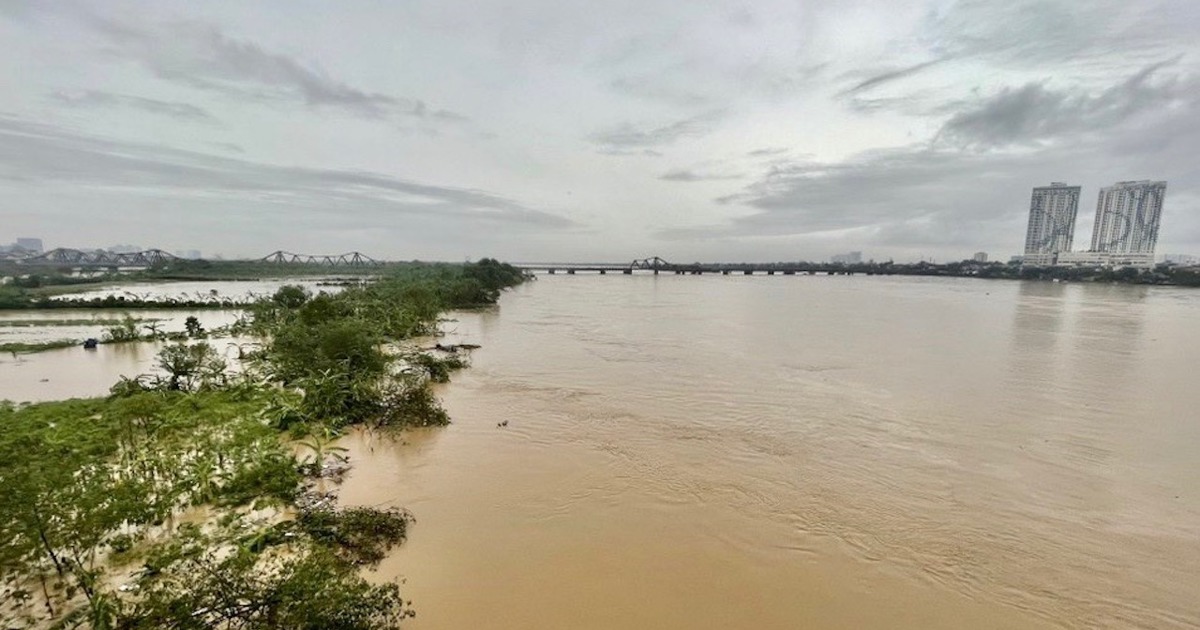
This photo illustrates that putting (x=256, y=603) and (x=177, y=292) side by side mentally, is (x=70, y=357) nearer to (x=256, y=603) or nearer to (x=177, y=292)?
(x=256, y=603)

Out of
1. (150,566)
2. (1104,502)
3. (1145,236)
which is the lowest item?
(1104,502)

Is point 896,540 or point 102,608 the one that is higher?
point 102,608

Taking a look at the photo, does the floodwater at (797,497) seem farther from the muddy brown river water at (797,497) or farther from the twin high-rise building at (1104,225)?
the twin high-rise building at (1104,225)

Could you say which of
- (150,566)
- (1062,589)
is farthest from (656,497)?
(150,566)

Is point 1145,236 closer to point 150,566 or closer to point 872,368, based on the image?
point 872,368

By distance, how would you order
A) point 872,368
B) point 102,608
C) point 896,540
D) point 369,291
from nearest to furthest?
point 102,608 → point 896,540 → point 872,368 → point 369,291

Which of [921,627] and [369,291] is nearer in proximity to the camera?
[921,627]

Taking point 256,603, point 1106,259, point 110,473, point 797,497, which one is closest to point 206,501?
point 110,473
